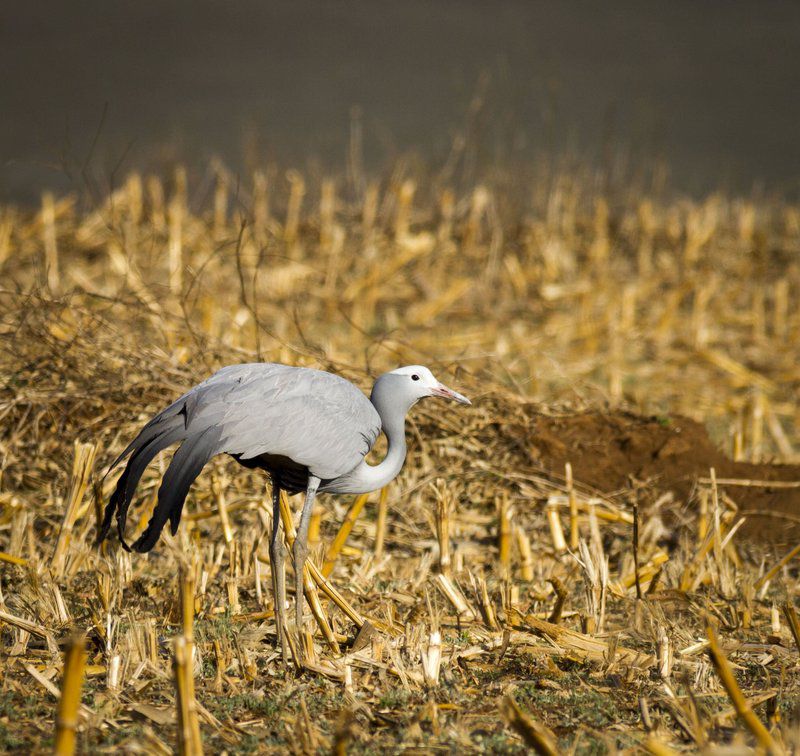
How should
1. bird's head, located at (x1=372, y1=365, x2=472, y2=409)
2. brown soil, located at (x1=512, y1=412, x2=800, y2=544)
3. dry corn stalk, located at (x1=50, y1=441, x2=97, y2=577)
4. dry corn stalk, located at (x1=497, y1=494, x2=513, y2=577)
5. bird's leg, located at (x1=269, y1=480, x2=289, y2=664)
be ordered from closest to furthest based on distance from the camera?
bird's leg, located at (x1=269, y1=480, x2=289, y2=664) < bird's head, located at (x1=372, y1=365, x2=472, y2=409) < dry corn stalk, located at (x1=50, y1=441, x2=97, y2=577) < dry corn stalk, located at (x1=497, y1=494, x2=513, y2=577) < brown soil, located at (x1=512, y1=412, x2=800, y2=544)

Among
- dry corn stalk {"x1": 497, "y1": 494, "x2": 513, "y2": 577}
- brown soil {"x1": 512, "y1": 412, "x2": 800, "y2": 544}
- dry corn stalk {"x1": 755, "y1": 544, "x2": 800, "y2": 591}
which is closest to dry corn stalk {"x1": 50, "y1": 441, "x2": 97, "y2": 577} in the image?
dry corn stalk {"x1": 497, "y1": 494, "x2": 513, "y2": 577}

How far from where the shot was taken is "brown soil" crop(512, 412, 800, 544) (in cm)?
582

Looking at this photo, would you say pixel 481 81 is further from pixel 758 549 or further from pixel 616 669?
pixel 616 669

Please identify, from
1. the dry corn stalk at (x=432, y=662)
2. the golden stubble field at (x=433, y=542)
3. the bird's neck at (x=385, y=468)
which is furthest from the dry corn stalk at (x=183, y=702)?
the bird's neck at (x=385, y=468)

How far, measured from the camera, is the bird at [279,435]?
3398mm

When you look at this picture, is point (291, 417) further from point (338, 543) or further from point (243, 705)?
point (338, 543)

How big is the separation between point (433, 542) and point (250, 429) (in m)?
2.30

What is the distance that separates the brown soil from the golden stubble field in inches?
0.7

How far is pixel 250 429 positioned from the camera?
11.4ft

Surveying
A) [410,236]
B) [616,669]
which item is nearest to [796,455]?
[616,669]

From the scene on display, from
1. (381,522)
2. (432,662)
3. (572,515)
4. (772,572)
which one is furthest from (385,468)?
(772,572)

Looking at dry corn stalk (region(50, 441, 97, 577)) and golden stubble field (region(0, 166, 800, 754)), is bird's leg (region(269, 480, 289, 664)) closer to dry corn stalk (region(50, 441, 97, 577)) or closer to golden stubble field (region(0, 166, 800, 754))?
golden stubble field (region(0, 166, 800, 754))

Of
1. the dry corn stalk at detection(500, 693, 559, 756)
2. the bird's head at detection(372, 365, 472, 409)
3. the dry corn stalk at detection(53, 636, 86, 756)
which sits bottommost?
the dry corn stalk at detection(500, 693, 559, 756)

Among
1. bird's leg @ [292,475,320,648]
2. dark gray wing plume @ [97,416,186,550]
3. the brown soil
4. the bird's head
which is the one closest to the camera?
dark gray wing plume @ [97,416,186,550]
